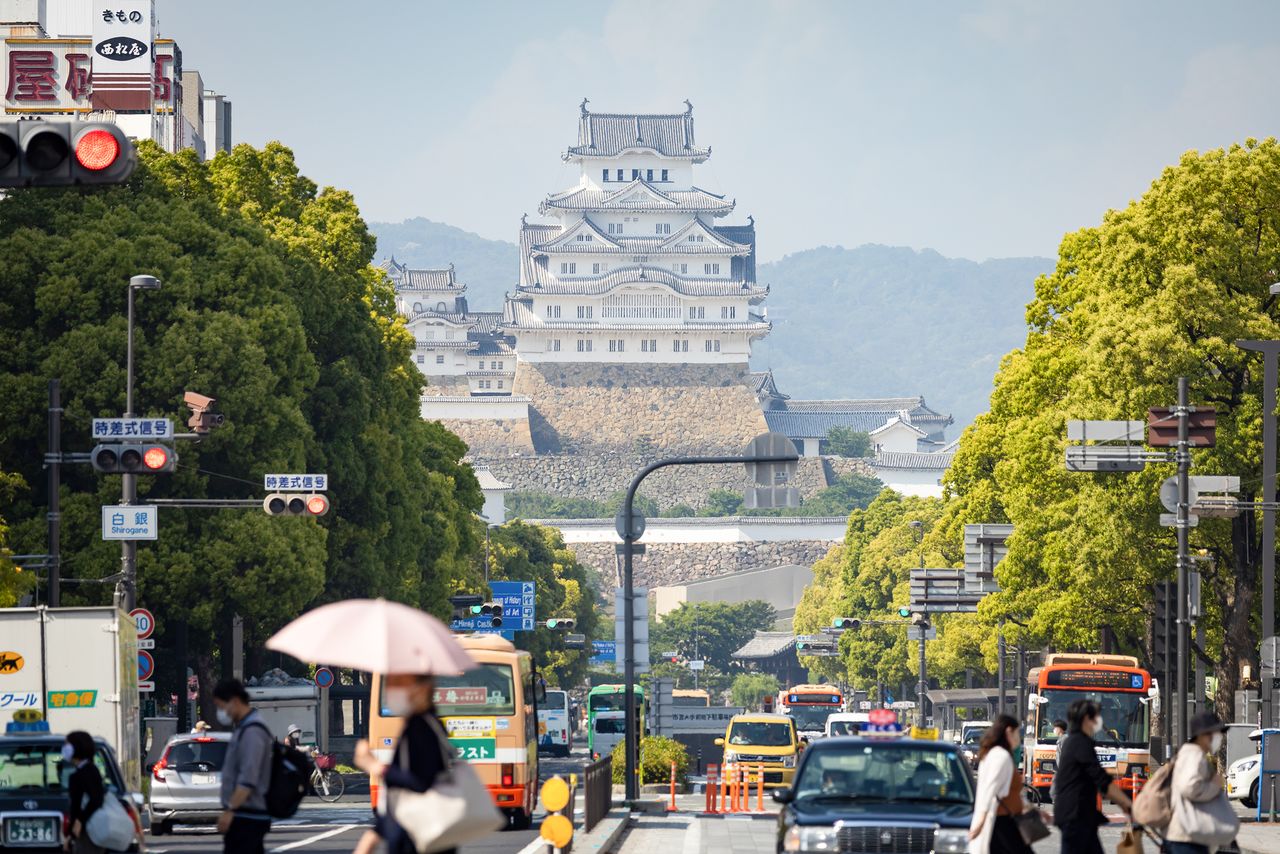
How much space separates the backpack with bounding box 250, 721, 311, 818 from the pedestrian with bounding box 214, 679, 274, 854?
0.03 metres

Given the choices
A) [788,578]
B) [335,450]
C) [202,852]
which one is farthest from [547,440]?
[202,852]

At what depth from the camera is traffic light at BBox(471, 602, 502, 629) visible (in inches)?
2238

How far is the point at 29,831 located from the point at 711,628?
12418 cm

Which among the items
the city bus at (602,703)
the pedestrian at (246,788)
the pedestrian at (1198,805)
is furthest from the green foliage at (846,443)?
the pedestrian at (246,788)

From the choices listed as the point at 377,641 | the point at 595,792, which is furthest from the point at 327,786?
the point at 377,641

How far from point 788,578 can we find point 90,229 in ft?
348

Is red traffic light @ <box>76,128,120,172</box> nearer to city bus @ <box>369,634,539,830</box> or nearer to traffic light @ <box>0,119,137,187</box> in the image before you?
traffic light @ <box>0,119,137,187</box>

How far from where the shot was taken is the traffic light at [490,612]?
56844 millimetres

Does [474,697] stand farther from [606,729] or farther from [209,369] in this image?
[606,729]

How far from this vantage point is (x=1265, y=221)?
38844 millimetres

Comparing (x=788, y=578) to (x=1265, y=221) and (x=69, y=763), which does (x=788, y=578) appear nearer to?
(x=1265, y=221)

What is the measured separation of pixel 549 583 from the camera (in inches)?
4188

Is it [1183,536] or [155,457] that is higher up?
[155,457]

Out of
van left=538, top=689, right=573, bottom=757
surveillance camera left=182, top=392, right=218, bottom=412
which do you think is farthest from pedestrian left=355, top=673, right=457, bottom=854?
van left=538, top=689, right=573, bottom=757
